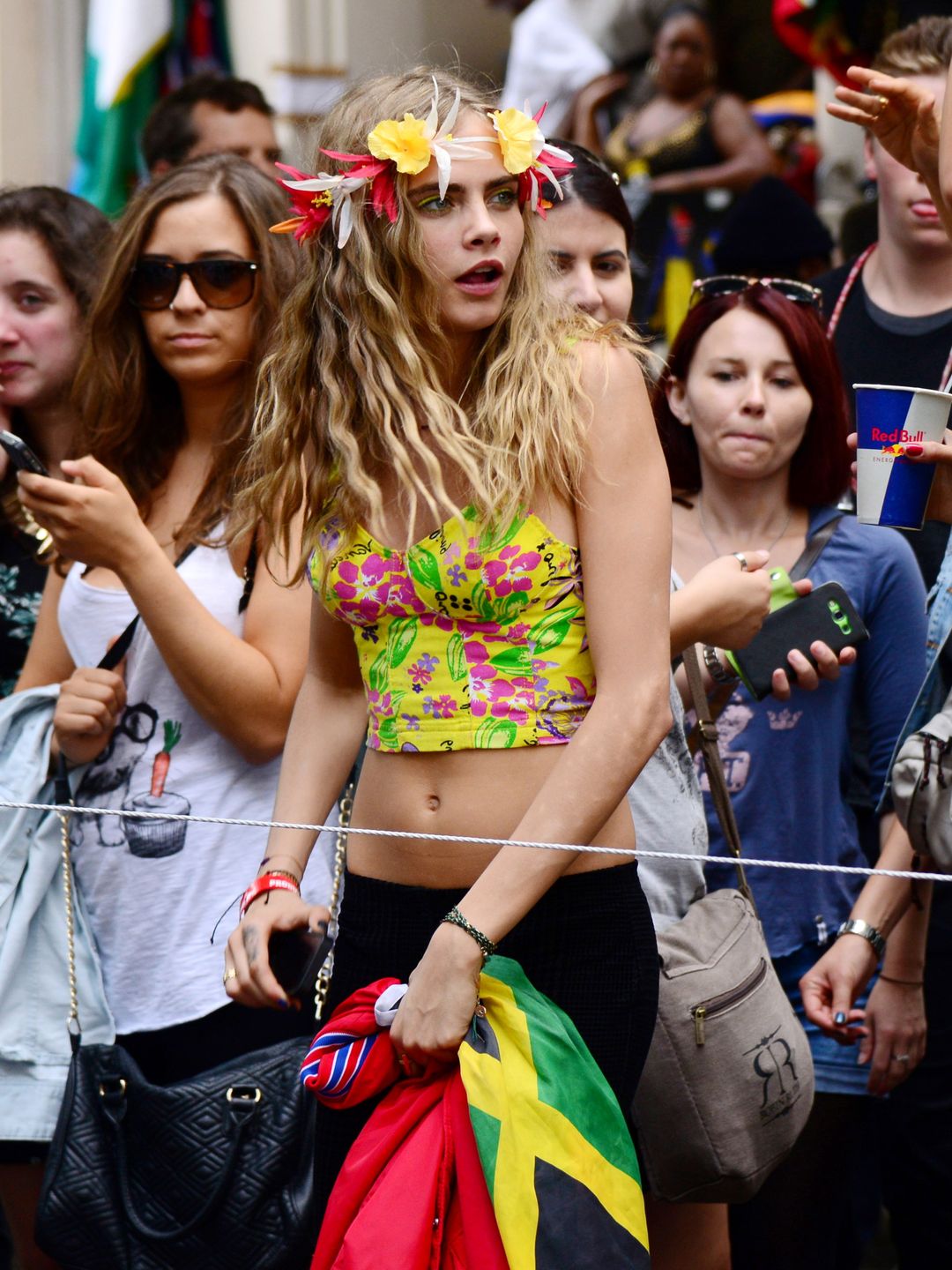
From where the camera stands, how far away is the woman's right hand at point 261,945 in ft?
7.37

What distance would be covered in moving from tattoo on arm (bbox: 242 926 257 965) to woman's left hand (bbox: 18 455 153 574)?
2.04 ft

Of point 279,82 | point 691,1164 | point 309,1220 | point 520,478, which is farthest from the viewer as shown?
point 279,82

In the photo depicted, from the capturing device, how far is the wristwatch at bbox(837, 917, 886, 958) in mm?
2691

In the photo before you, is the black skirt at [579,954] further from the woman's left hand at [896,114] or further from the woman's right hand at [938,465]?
the woman's left hand at [896,114]

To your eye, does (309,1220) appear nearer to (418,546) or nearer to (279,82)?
(418,546)

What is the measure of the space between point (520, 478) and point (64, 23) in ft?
19.2

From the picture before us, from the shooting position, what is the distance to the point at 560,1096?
1879 millimetres

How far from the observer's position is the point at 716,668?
2711 millimetres

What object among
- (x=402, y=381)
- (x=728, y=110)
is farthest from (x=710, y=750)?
(x=728, y=110)

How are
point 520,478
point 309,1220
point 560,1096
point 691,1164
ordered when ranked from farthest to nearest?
point 309,1220
point 691,1164
point 520,478
point 560,1096

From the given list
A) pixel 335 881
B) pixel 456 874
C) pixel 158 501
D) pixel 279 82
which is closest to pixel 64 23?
pixel 279 82

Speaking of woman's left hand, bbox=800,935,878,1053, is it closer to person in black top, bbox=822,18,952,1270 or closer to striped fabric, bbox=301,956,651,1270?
person in black top, bbox=822,18,952,1270

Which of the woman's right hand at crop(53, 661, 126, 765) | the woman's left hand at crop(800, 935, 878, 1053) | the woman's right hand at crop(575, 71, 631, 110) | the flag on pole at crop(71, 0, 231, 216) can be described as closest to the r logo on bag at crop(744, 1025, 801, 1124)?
the woman's left hand at crop(800, 935, 878, 1053)

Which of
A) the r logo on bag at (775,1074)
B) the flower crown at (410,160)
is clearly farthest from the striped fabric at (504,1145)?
the flower crown at (410,160)
